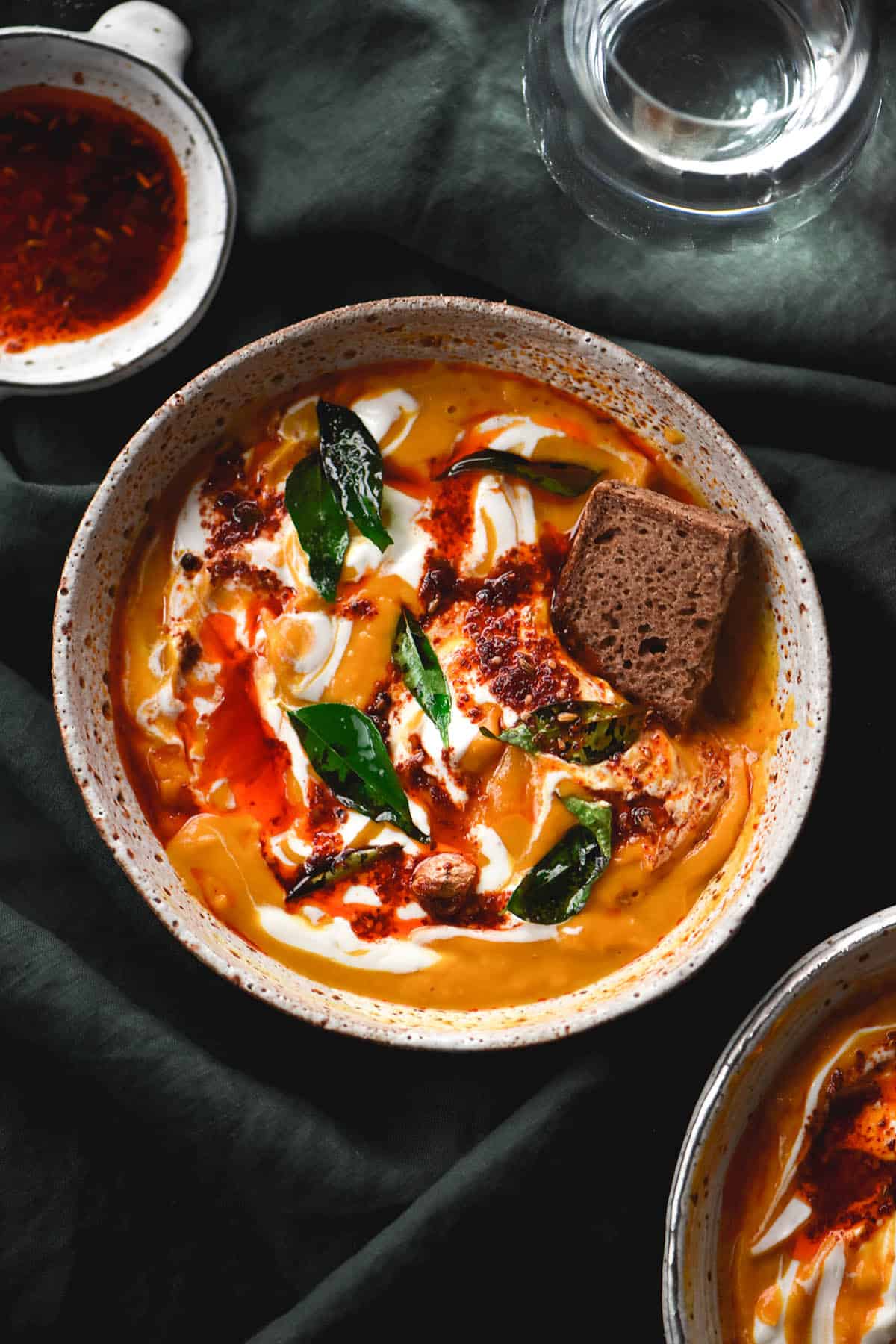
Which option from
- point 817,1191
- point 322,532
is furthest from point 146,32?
point 817,1191

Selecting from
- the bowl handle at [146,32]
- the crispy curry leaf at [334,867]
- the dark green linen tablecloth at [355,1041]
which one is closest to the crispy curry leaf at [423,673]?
the crispy curry leaf at [334,867]

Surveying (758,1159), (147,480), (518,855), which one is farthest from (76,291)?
(758,1159)

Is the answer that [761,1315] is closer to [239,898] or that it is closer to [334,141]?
[239,898]

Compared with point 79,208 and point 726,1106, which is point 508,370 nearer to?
point 79,208

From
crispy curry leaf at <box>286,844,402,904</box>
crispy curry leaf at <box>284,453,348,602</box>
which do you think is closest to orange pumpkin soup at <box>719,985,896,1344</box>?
crispy curry leaf at <box>286,844,402,904</box>

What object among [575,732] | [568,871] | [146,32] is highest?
[146,32]

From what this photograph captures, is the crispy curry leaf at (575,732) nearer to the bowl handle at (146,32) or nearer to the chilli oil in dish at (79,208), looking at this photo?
the chilli oil in dish at (79,208)
